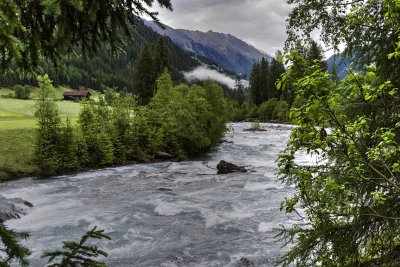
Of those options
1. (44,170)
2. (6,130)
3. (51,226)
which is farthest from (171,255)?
(6,130)

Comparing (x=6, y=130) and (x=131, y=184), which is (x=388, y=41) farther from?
(x=6, y=130)

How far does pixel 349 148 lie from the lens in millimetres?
5410

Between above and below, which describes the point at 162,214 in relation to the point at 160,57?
below

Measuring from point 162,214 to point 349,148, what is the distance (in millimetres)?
15457

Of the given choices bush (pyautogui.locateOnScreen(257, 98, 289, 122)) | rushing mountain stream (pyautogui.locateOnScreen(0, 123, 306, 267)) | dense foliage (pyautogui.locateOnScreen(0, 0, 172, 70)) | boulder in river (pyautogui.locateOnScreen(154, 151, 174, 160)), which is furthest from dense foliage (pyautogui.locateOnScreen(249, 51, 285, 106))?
dense foliage (pyautogui.locateOnScreen(0, 0, 172, 70))

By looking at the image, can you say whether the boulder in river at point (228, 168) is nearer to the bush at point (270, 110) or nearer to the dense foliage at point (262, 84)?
the bush at point (270, 110)

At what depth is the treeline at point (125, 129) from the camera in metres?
30.7

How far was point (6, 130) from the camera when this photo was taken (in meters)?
36.9

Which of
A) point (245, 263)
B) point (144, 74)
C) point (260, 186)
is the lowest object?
point (245, 263)

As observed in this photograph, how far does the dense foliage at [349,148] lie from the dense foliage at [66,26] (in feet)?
8.31

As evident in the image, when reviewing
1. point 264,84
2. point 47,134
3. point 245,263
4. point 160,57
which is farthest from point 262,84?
point 245,263

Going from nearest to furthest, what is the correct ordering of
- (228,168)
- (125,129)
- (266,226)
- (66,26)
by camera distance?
(66,26) < (266,226) < (228,168) < (125,129)

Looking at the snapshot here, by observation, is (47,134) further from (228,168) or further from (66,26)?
(66,26)

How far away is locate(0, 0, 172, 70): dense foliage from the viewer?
371 centimetres
